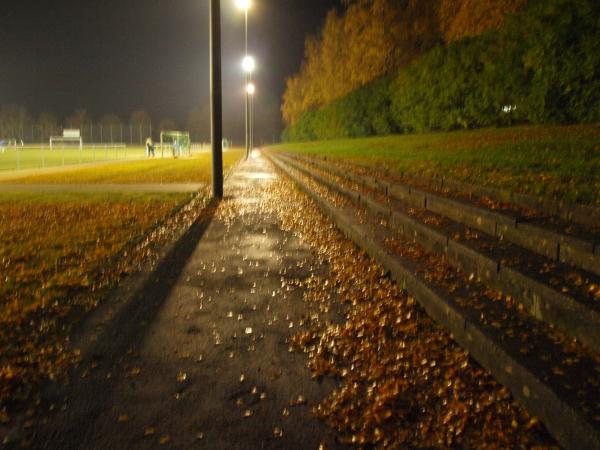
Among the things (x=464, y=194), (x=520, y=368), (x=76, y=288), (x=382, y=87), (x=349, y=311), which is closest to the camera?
(x=520, y=368)

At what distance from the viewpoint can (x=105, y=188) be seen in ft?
49.1

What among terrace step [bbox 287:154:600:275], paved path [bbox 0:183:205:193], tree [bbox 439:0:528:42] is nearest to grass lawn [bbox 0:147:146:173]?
paved path [bbox 0:183:205:193]

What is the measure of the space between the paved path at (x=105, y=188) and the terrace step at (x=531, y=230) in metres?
9.25

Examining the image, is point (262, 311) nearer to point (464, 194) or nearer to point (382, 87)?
point (464, 194)

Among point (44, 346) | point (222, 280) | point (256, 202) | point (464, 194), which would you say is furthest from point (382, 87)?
point (44, 346)

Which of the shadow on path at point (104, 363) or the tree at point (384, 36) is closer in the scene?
the shadow on path at point (104, 363)

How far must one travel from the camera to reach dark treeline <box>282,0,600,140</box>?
35.4ft

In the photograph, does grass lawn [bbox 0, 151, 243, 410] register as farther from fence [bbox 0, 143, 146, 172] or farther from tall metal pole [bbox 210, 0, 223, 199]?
fence [bbox 0, 143, 146, 172]

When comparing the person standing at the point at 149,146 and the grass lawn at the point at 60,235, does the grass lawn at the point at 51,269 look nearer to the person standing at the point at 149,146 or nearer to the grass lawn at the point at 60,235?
the grass lawn at the point at 60,235

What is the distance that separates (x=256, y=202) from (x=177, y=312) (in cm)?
800

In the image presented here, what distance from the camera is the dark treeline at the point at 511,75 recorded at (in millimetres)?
10797

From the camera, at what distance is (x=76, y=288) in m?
5.05

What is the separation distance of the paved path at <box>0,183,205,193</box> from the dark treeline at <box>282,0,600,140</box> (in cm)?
906

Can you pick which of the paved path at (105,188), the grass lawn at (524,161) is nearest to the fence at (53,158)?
the paved path at (105,188)
